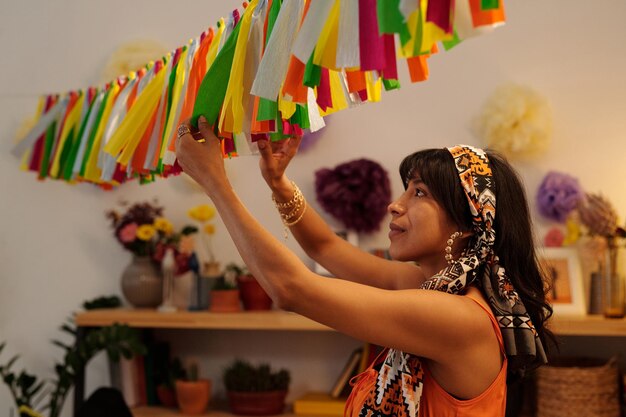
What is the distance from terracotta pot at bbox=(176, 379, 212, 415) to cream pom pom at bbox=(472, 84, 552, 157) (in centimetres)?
146

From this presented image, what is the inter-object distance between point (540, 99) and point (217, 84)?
6.45 feet

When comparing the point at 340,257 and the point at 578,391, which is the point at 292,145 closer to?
the point at 340,257

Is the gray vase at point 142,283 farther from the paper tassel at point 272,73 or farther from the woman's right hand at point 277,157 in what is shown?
the woman's right hand at point 277,157

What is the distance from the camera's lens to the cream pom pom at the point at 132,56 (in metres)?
3.34

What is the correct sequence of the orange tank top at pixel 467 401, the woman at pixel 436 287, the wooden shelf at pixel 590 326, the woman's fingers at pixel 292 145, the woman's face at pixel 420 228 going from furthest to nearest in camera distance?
1. the wooden shelf at pixel 590 326
2. the woman's fingers at pixel 292 145
3. the woman's face at pixel 420 228
4. the orange tank top at pixel 467 401
5. the woman at pixel 436 287

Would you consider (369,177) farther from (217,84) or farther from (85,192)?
(217,84)

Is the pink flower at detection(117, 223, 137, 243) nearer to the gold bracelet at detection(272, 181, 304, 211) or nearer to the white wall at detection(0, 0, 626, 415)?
the white wall at detection(0, 0, 626, 415)

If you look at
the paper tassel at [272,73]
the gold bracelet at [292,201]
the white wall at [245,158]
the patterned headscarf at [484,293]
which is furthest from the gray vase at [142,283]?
the patterned headscarf at [484,293]

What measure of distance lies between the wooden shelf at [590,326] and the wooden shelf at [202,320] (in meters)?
0.82

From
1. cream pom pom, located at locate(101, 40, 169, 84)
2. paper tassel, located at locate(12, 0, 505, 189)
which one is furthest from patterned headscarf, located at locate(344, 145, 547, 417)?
cream pom pom, located at locate(101, 40, 169, 84)

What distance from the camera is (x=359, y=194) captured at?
3.01 meters

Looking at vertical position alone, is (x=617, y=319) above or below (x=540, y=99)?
below

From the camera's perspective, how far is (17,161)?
3.53 meters

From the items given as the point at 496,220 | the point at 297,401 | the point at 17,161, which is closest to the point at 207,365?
the point at 297,401
